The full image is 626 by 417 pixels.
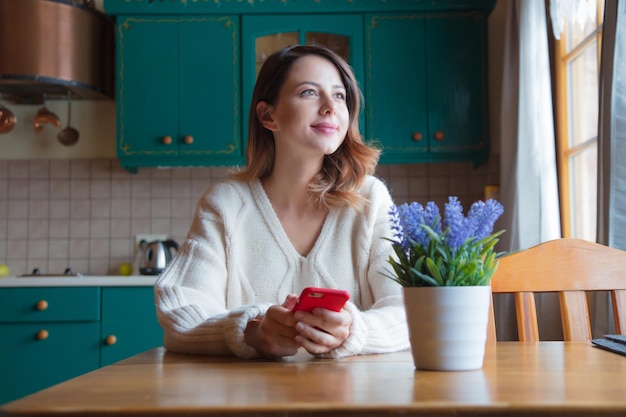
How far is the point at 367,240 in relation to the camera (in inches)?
62.9

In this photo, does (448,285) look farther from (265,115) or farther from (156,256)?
(156,256)

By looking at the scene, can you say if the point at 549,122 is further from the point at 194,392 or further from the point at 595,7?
the point at 194,392

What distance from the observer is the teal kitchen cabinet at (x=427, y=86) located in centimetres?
345

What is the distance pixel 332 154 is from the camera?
5.72 ft

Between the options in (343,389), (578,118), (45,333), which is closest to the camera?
(343,389)

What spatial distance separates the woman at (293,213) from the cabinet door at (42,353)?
173cm

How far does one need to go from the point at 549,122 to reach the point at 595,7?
0.46m

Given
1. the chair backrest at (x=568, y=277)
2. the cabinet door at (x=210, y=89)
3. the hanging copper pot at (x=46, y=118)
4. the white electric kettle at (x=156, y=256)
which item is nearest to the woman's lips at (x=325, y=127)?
the chair backrest at (x=568, y=277)

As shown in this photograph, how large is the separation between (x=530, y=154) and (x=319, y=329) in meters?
1.96

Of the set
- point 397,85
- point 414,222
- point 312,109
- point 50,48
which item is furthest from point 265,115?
point 50,48

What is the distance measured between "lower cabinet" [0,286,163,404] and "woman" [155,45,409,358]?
162cm

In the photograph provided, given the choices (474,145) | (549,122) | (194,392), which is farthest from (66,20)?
(194,392)

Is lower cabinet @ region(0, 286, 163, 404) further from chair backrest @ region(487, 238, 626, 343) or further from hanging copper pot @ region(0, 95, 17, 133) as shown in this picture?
chair backrest @ region(487, 238, 626, 343)

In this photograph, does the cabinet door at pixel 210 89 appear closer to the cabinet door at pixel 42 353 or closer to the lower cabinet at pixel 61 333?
the lower cabinet at pixel 61 333
